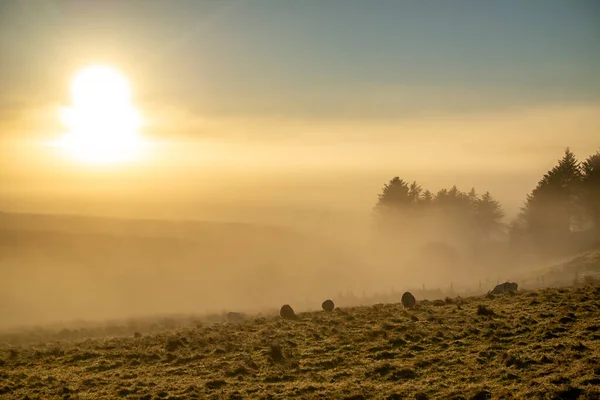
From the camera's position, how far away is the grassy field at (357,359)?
19.4 meters

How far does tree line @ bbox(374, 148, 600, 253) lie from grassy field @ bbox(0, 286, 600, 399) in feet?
167

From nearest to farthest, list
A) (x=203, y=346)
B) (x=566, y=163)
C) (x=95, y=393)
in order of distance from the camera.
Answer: (x=95, y=393)
(x=203, y=346)
(x=566, y=163)

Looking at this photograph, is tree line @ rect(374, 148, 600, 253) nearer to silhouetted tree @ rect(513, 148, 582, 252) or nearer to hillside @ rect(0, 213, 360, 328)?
silhouetted tree @ rect(513, 148, 582, 252)

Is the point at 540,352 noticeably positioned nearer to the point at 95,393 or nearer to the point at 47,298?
the point at 95,393

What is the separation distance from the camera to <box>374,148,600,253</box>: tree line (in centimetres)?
7741

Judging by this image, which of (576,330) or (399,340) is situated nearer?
(576,330)

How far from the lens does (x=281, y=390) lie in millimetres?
20453

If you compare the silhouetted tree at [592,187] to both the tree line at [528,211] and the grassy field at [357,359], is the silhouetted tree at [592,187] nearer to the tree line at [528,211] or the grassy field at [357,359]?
the tree line at [528,211]

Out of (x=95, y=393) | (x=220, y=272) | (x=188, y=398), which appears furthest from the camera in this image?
(x=220, y=272)

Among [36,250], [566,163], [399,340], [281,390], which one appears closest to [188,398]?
[281,390]

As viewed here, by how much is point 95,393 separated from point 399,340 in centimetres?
1656

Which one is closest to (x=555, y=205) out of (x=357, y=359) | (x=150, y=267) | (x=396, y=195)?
(x=396, y=195)

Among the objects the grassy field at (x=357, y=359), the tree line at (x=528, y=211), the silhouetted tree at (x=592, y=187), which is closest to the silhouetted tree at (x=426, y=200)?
the tree line at (x=528, y=211)

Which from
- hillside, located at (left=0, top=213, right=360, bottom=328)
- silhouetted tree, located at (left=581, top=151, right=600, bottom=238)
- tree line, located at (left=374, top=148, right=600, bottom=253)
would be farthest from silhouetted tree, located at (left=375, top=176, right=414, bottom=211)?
silhouetted tree, located at (left=581, top=151, right=600, bottom=238)
